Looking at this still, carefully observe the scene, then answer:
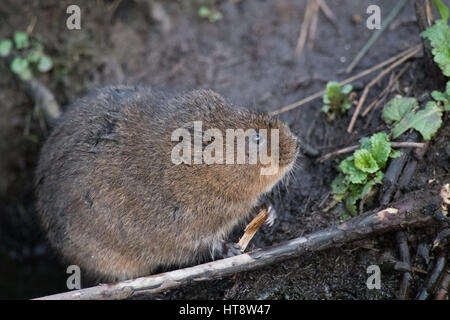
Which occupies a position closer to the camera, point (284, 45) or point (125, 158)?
point (125, 158)

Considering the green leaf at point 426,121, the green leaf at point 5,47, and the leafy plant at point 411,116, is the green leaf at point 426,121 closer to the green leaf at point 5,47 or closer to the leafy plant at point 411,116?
the leafy plant at point 411,116

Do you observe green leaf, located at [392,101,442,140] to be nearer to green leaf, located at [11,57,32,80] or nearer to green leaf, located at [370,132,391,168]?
green leaf, located at [370,132,391,168]

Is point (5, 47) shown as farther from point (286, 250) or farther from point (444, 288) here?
point (444, 288)

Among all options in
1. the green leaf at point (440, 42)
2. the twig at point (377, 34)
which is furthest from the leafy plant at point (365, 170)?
the twig at point (377, 34)

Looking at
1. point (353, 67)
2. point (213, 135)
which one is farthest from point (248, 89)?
point (213, 135)

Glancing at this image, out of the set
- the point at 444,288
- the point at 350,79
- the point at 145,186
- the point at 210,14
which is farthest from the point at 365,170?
the point at 210,14
